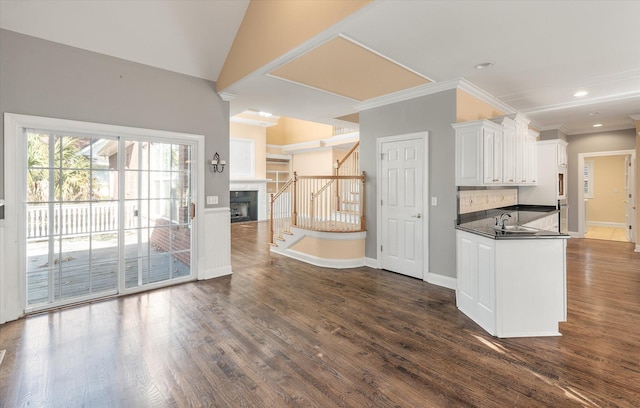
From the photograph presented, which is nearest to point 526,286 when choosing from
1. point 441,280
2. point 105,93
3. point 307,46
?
point 441,280

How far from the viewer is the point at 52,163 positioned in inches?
140

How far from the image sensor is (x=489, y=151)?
416cm

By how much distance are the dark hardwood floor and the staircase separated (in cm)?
131

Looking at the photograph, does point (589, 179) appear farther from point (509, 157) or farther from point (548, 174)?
point (509, 157)

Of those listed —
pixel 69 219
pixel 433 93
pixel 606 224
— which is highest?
pixel 433 93

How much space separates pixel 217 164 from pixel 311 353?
3257 millimetres

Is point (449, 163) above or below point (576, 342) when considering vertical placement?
above

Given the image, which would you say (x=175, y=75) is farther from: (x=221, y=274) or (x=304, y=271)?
(x=304, y=271)

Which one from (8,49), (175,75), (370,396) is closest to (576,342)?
(370,396)

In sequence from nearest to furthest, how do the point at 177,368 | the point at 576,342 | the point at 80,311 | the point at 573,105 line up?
the point at 177,368
the point at 576,342
the point at 80,311
the point at 573,105

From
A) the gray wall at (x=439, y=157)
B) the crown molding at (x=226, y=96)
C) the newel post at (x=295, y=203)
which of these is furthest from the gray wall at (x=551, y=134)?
the crown molding at (x=226, y=96)

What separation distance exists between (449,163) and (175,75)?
404 centimetres

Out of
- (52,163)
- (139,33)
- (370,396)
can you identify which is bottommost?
(370,396)

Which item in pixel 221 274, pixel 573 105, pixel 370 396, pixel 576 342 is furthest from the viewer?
pixel 573 105
